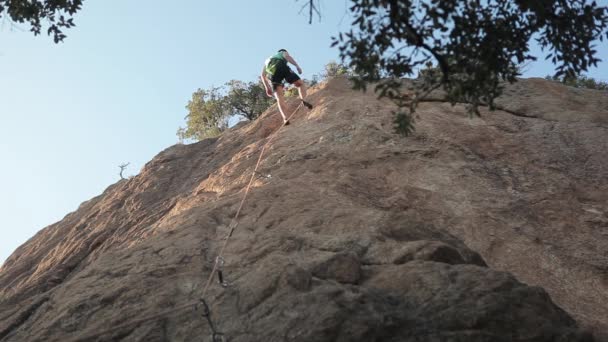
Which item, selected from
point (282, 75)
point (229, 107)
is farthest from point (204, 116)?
point (282, 75)

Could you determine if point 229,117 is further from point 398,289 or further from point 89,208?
point 398,289

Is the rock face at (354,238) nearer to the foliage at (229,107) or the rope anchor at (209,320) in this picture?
the rope anchor at (209,320)

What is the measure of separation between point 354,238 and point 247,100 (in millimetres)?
27418

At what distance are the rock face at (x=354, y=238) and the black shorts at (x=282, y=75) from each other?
88 centimetres

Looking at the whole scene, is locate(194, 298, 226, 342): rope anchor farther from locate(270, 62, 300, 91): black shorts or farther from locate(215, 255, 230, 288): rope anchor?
locate(270, 62, 300, 91): black shorts

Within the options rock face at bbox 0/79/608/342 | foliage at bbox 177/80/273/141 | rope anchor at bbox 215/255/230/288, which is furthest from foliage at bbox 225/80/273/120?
rope anchor at bbox 215/255/230/288

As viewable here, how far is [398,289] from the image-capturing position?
6.61 metres

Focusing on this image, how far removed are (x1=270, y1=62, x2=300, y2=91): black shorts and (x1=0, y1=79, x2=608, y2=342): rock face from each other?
877mm

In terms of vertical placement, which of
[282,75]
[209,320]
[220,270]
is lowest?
[209,320]

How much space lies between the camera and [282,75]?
48.4ft

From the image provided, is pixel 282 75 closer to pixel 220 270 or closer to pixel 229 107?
pixel 220 270

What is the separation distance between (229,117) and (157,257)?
27.2 m

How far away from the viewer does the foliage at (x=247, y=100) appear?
3472cm

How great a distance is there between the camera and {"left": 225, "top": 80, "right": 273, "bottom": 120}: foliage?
3472 centimetres
